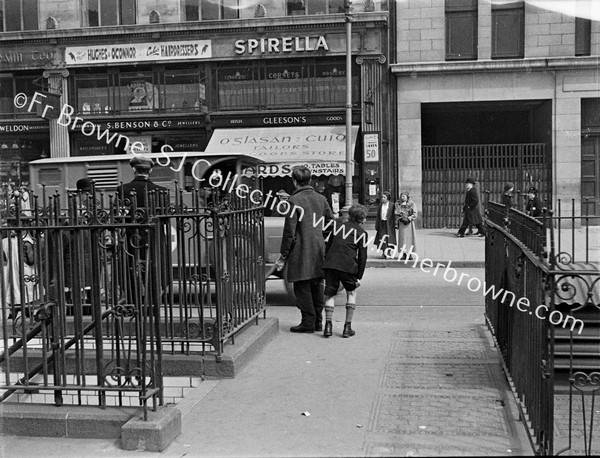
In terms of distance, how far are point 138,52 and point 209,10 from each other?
115 inches

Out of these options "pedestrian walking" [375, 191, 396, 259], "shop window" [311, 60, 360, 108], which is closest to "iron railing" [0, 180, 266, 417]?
"pedestrian walking" [375, 191, 396, 259]

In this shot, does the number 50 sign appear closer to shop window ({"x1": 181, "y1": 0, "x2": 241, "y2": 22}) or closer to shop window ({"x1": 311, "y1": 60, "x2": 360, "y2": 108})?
shop window ({"x1": 311, "y1": 60, "x2": 360, "y2": 108})

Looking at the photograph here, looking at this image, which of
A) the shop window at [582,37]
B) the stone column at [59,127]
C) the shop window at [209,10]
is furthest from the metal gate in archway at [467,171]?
the stone column at [59,127]

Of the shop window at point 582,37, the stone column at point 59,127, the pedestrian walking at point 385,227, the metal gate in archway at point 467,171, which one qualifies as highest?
the shop window at point 582,37

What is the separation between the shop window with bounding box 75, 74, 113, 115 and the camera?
24.2 meters

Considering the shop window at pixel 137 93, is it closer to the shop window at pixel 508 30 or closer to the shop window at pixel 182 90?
the shop window at pixel 182 90

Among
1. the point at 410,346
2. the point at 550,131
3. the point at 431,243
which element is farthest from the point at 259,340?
the point at 550,131

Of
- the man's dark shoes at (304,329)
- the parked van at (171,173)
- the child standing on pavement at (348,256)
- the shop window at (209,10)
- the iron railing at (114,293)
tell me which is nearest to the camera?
the iron railing at (114,293)

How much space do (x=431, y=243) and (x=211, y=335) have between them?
13349 mm

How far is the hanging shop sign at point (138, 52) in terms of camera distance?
23.4m

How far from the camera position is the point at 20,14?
2388cm

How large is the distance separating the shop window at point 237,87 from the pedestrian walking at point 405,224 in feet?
29.2

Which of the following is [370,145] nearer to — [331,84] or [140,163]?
[331,84]

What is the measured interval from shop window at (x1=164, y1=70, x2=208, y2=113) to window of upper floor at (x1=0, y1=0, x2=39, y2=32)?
5.14 metres
